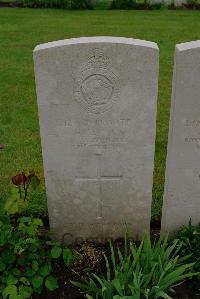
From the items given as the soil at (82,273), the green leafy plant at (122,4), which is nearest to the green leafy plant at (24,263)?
the soil at (82,273)

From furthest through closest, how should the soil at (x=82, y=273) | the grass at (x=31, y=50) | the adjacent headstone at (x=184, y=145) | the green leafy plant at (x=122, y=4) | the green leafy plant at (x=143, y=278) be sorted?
the green leafy plant at (x=122, y=4) → the grass at (x=31, y=50) → the soil at (x=82, y=273) → the adjacent headstone at (x=184, y=145) → the green leafy plant at (x=143, y=278)

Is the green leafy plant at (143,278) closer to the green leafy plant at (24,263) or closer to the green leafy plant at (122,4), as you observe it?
the green leafy plant at (24,263)

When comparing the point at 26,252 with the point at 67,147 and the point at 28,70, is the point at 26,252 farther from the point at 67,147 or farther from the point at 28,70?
the point at 28,70

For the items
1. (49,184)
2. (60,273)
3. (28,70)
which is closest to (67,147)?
(49,184)

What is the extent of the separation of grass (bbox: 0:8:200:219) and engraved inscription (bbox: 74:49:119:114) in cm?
139

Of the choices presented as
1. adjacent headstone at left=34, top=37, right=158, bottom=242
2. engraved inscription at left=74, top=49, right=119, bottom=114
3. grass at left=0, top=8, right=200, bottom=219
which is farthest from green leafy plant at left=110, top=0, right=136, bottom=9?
engraved inscription at left=74, top=49, right=119, bottom=114

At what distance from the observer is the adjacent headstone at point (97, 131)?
3021 millimetres

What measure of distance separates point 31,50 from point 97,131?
6531 mm

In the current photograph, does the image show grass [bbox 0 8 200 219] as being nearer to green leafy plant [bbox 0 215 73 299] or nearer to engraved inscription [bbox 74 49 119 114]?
green leafy plant [bbox 0 215 73 299]

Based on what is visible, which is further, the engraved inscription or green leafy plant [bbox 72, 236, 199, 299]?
the engraved inscription

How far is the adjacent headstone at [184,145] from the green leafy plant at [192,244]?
128 mm

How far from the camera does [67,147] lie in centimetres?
337

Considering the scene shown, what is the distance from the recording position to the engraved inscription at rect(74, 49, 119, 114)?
304 centimetres

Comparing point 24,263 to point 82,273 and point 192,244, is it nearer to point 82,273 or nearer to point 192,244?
point 82,273
